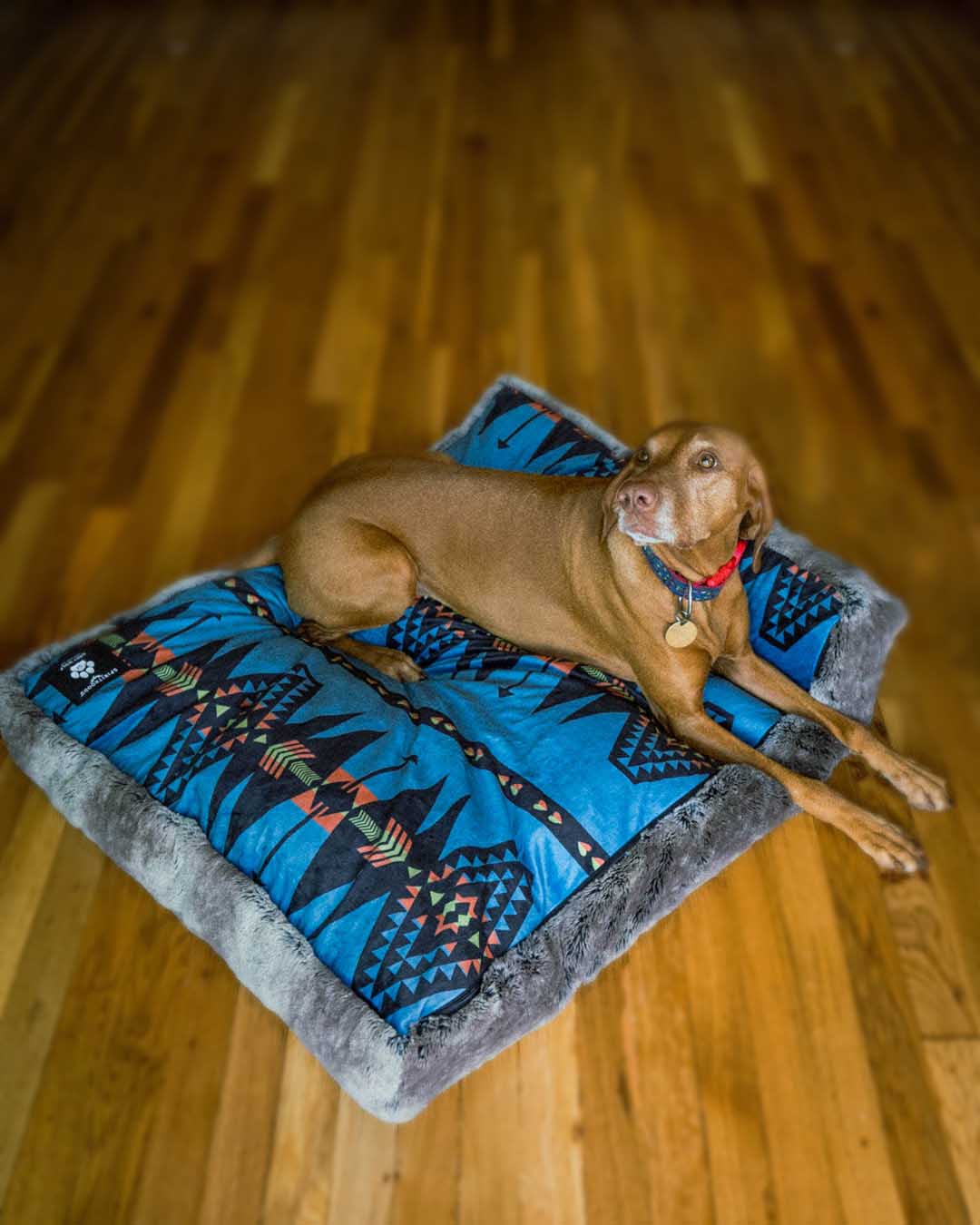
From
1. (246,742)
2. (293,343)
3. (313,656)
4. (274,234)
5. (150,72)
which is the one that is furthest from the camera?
(150,72)

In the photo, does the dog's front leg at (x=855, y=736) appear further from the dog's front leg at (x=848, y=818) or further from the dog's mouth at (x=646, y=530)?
the dog's mouth at (x=646, y=530)

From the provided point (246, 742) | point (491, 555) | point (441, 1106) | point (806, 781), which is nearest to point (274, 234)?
point (491, 555)

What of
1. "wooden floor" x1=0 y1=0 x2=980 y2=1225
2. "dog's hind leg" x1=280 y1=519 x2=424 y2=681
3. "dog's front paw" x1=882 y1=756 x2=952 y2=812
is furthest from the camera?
"dog's hind leg" x1=280 y1=519 x2=424 y2=681

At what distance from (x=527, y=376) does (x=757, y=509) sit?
2129 millimetres

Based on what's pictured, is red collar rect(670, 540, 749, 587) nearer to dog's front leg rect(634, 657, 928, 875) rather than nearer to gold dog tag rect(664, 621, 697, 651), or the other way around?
gold dog tag rect(664, 621, 697, 651)

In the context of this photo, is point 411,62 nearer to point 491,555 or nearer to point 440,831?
point 491,555

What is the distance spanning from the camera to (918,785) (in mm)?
2775

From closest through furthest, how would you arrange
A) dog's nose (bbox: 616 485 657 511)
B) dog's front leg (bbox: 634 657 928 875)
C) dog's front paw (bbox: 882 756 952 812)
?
dog's nose (bbox: 616 485 657 511) < dog's front leg (bbox: 634 657 928 875) < dog's front paw (bbox: 882 756 952 812)

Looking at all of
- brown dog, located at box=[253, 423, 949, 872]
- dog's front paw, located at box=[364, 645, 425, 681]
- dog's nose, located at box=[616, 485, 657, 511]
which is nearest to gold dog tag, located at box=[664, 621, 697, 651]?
brown dog, located at box=[253, 423, 949, 872]

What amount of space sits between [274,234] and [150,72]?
2.47 meters

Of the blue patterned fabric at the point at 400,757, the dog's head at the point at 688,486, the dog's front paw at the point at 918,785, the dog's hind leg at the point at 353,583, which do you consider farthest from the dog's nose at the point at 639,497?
the dog's front paw at the point at 918,785

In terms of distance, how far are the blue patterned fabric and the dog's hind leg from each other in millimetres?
76

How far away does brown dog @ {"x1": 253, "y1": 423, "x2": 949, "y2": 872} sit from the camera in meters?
2.46

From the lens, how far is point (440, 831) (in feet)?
8.29
